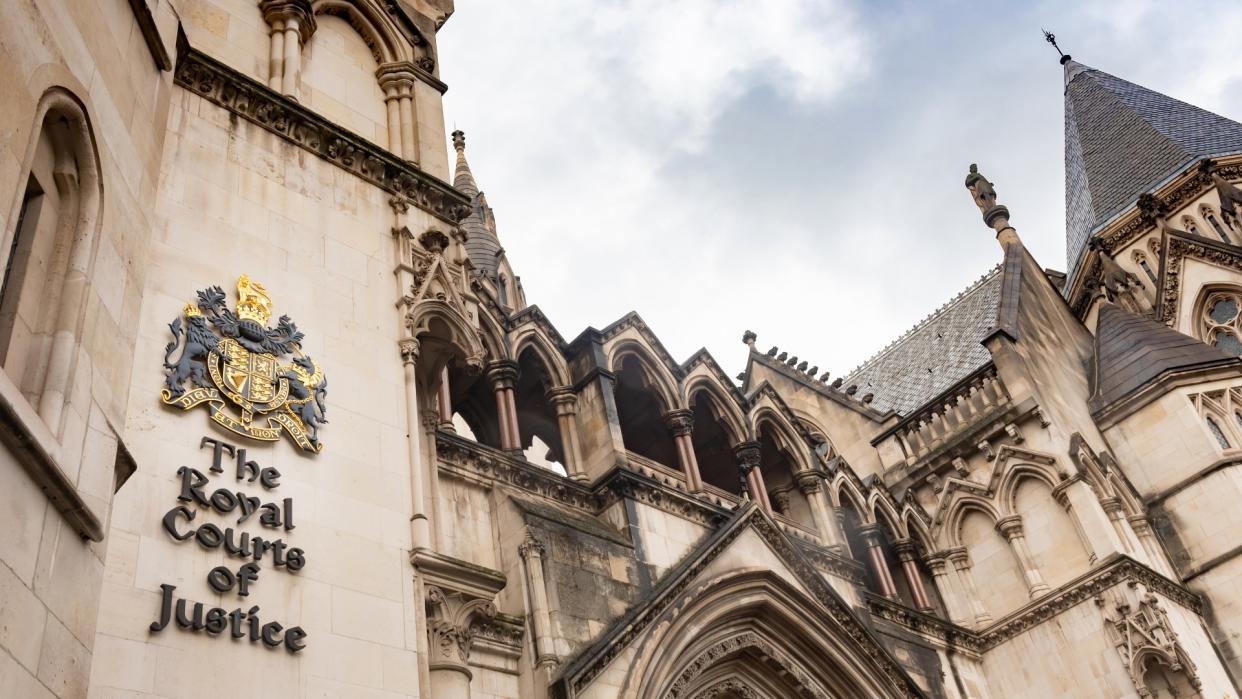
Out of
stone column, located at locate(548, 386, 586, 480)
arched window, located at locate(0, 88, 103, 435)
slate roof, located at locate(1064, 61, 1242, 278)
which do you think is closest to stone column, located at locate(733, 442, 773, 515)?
stone column, located at locate(548, 386, 586, 480)

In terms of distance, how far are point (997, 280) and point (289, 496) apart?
95.6 feet

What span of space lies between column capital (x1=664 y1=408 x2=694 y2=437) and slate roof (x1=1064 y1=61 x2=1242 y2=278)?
24.9 metres

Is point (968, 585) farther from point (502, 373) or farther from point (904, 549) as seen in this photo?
point (502, 373)

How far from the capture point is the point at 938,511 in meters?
21.9

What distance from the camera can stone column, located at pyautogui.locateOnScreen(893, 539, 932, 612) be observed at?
20.1m

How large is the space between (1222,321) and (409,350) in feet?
90.6

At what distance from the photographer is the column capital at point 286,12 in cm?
1196

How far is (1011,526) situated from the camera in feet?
68.3

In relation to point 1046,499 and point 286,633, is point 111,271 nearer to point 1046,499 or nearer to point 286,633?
point 286,633

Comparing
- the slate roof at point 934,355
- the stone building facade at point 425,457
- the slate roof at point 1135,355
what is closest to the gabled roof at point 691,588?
the stone building facade at point 425,457

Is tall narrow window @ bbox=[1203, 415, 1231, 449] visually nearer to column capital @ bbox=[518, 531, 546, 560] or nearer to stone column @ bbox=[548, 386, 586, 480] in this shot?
stone column @ bbox=[548, 386, 586, 480]

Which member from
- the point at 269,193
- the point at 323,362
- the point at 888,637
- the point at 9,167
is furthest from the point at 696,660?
the point at 9,167

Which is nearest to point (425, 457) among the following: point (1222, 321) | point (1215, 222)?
point (1222, 321)

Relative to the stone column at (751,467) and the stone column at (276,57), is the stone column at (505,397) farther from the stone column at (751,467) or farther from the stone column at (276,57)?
the stone column at (276,57)
